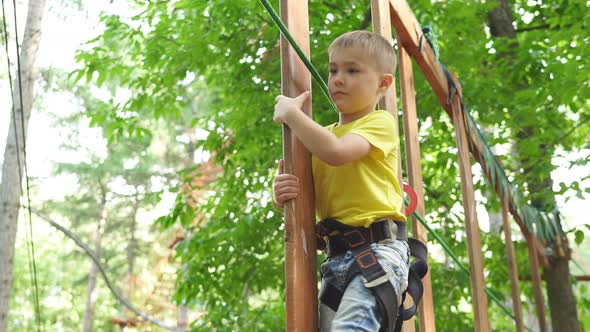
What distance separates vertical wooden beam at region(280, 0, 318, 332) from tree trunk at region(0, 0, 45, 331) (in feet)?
19.6

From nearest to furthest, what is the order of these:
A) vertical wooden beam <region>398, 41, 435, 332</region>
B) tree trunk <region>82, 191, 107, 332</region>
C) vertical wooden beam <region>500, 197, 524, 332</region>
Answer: vertical wooden beam <region>398, 41, 435, 332</region> → vertical wooden beam <region>500, 197, 524, 332</region> → tree trunk <region>82, 191, 107, 332</region>

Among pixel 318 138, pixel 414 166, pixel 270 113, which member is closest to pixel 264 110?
pixel 270 113

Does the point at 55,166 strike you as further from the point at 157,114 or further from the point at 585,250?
the point at 585,250

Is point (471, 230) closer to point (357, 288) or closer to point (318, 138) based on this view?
point (357, 288)

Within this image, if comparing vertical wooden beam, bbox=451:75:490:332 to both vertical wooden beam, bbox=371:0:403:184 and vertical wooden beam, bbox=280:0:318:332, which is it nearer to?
vertical wooden beam, bbox=371:0:403:184

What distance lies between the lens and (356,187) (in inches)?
62.4

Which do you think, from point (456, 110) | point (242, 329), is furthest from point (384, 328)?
point (242, 329)

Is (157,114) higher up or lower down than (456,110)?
higher up

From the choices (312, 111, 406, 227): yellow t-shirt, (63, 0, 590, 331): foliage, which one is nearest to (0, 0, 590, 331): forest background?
(63, 0, 590, 331): foliage

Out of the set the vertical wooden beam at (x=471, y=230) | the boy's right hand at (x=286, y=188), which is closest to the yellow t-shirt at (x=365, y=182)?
the boy's right hand at (x=286, y=188)

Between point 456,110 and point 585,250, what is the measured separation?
44.1m

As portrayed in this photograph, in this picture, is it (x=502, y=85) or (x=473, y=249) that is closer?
(x=473, y=249)

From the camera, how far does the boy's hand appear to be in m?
1.48

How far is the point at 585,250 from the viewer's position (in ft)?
139
